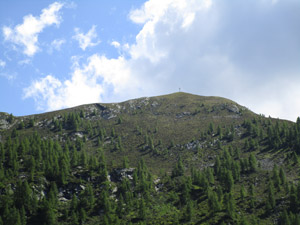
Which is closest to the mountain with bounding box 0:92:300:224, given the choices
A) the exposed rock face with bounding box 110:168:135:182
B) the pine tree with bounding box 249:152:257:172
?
the exposed rock face with bounding box 110:168:135:182

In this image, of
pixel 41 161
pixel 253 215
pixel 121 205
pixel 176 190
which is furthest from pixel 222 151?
pixel 41 161

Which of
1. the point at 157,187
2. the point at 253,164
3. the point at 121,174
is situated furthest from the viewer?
the point at 121,174

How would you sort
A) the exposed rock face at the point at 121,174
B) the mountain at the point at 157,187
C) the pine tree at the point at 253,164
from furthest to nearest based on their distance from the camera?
the pine tree at the point at 253,164 → the exposed rock face at the point at 121,174 → the mountain at the point at 157,187

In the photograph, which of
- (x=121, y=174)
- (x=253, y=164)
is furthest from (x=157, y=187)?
(x=253, y=164)

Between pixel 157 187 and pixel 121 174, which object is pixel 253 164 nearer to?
pixel 157 187

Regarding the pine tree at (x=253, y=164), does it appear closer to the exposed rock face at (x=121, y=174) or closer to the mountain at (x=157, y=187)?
the mountain at (x=157, y=187)

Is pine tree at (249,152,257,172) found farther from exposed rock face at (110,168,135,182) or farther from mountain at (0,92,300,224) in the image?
exposed rock face at (110,168,135,182)

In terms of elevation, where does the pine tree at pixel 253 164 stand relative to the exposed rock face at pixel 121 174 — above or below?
below

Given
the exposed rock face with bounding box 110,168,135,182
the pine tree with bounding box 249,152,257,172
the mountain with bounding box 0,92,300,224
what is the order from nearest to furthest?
the mountain with bounding box 0,92,300,224 → the exposed rock face with bounding box 110,168,135,182 → the pine tree with bounding box 249,152,257,172

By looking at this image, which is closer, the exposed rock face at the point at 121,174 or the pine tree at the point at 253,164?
the exposed rock face at the point at 121,174

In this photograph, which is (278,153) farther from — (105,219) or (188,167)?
(105,219)

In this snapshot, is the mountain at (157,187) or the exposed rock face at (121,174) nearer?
the mountain at (157,187)

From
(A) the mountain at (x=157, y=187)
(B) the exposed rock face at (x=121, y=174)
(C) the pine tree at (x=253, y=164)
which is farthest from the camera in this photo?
(C) the pine tree at (x=253, y=164)

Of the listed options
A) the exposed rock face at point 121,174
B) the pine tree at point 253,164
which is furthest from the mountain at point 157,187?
the pine tree at point 253,164
